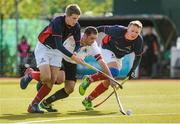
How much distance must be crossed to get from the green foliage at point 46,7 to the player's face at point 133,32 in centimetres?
1998

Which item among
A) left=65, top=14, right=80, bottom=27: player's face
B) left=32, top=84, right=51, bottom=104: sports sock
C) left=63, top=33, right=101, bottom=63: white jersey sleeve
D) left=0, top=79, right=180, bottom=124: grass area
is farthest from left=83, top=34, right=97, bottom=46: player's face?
left=0, top=79, right=180, bottom=124: grass area

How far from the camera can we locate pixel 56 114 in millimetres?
13547

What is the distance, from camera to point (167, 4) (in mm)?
34094

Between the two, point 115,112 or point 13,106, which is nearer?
point 115,112

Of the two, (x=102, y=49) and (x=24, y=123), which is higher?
(x=102, y=49)

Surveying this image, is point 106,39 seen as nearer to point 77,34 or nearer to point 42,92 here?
point 77,34

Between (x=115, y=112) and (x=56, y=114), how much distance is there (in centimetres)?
112

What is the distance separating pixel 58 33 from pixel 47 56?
1.97ft

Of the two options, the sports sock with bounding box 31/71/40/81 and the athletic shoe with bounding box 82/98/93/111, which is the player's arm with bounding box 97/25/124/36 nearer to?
the athletic shoe with bounding box 82/98/93/111

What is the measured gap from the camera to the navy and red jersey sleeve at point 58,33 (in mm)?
13297

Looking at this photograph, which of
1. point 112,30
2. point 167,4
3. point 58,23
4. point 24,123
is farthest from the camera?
point 167,4

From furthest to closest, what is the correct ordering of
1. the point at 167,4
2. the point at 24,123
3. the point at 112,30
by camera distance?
the point at 167,4 → the point at 112,30 → the point at 24,123

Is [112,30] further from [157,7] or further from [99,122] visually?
[157,7]

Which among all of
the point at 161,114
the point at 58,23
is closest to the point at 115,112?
the point at 161,114
